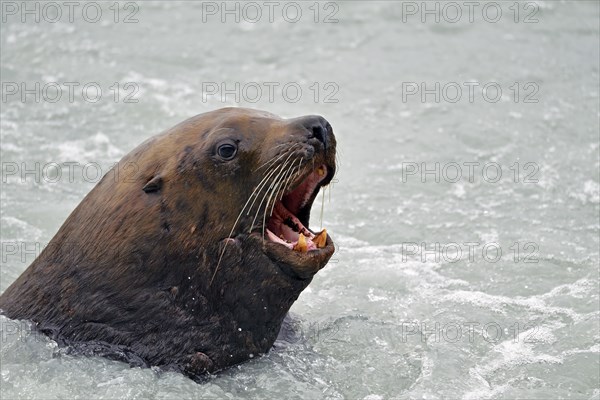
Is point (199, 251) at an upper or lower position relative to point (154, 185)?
lower

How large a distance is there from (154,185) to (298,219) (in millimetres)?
854

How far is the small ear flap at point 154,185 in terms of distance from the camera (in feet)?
20.9

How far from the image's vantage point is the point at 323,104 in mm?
12906

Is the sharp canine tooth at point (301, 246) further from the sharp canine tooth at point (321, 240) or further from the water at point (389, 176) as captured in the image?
the water at point (389, 176)

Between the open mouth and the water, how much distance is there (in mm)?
831

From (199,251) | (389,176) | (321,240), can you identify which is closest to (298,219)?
(321,240)

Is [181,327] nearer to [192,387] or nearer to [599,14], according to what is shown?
[192,387]

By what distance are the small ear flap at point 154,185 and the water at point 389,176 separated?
1.00 m

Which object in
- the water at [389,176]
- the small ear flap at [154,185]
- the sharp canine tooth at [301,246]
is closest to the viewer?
the sharp canine tooth at [301,246]

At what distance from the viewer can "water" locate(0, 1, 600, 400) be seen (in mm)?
7016

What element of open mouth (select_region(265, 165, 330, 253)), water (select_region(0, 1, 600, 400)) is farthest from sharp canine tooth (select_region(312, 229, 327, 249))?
water (select_region(0, 1, 600, 400))

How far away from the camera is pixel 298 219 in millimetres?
6566

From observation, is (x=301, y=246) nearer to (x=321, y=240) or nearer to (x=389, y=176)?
(x=321, y=240)

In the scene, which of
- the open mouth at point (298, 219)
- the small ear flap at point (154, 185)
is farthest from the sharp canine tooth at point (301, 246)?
the small ear flap at point (154, 185)
